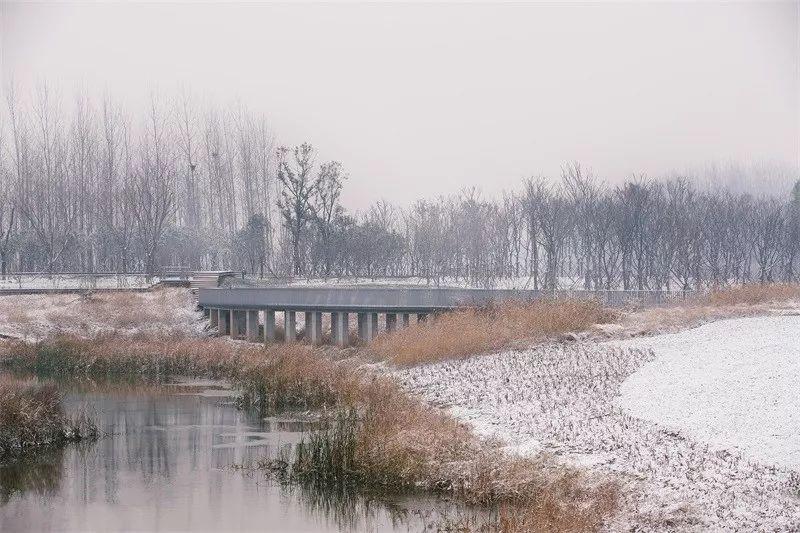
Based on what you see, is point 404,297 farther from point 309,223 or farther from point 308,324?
point 309,223

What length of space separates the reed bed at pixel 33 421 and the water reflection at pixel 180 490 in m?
0.45

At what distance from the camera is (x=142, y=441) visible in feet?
67.8

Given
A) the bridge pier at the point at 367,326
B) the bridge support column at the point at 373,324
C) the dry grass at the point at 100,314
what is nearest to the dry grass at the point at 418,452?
the bridge pier at the point at 367,326

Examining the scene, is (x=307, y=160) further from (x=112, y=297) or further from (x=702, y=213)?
(x=702, y=213)

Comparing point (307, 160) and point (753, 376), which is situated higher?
point (307, 160)

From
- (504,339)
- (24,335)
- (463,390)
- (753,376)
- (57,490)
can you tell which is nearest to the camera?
(57,490)

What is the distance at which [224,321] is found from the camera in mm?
46969

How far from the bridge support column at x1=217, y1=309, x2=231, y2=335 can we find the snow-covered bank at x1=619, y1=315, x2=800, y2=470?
25.0 m

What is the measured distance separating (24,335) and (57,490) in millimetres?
29672

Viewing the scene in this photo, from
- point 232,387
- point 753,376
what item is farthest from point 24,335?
point 753,376

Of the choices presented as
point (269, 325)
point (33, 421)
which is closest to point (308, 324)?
point (269, 325)

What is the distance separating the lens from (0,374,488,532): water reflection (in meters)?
14.4

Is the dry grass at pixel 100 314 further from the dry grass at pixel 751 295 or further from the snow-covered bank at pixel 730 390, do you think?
the snow-covered bank at pixel 730 390

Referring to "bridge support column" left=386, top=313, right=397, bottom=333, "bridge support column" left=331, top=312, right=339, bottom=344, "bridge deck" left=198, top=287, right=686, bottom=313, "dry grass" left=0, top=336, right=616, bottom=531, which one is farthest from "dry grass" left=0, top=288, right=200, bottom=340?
"dry grass" left=0, top=336, right=616, bottom=531
